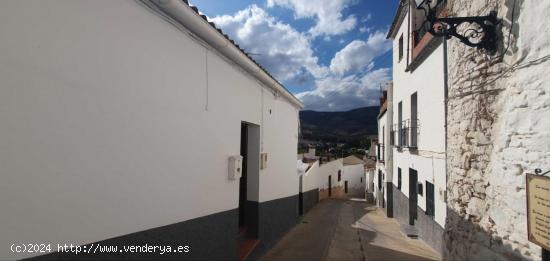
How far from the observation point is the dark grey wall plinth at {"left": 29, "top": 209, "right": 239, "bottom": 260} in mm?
2979

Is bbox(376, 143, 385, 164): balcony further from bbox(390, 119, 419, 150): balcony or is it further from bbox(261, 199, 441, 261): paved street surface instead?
bbox(390, 119, 419, 150): balcony

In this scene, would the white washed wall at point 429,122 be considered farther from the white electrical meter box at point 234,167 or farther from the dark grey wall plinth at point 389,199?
the white electrical meter box at point 234,167

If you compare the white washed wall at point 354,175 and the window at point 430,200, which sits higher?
the window at point 430,200

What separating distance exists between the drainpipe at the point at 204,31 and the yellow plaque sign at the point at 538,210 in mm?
4297

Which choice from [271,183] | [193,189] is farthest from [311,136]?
[193,189]

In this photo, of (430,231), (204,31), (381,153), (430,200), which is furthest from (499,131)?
(381,153)

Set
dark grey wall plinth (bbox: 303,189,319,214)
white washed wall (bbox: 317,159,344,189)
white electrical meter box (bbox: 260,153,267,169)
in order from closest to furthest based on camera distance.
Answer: white electrical meter box (bbox: 260,153,267,169)
dark grey wall plinth (bbox: 303,189,319,214)
white washed wall (bbox: 317,159,344,189)

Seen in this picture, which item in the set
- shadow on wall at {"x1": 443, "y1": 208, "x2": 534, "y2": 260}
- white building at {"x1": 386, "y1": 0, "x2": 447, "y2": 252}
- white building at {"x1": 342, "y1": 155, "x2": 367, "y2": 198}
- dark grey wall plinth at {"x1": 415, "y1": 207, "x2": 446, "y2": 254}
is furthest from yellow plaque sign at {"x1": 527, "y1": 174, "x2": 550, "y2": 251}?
white building at {"x1": 342, "y1": 155, "x2": 367, "y2": 198}

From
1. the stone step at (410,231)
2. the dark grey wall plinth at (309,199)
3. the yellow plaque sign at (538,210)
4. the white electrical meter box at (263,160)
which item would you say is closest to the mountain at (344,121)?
the dark grey wall plinth at (309,199)

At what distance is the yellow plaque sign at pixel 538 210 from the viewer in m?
2.93

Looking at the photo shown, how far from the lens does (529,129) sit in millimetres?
3328

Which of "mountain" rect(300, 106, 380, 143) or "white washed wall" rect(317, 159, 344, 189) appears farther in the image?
"mountain" rect(300, 106, 380, 143)

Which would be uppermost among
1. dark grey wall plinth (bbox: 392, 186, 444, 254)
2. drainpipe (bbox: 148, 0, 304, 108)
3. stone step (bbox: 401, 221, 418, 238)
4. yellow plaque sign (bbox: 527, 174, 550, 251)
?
drainpipe (bbox: 148, 0, 304, 108)

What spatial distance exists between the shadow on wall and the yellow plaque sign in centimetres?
36
